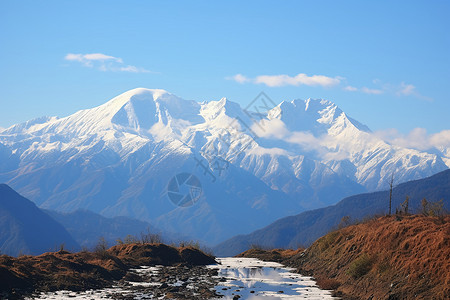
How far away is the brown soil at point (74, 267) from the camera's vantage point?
128 ft

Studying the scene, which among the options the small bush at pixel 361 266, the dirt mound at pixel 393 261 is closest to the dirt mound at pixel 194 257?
the dirt mound at pixel 393 261

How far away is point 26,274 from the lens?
41.2 m

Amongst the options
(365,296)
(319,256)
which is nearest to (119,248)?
(319,256)

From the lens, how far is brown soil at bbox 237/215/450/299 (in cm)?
3441

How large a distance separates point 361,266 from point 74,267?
2549 centimetres

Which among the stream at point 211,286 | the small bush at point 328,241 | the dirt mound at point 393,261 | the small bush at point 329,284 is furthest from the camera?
the small bush at point 328,241

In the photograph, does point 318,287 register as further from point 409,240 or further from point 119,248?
point 119,248

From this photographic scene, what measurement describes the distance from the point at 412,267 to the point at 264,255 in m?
48.9

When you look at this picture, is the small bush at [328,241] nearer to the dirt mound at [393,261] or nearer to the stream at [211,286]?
the dirt mound at [393,261]

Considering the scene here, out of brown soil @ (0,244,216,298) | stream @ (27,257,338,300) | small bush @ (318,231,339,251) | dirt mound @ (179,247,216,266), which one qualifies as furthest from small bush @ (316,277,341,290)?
dirt mound @ (179,247,216,266)

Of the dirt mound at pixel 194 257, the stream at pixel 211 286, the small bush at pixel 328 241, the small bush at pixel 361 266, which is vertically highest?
the small bush at pixel 328 241

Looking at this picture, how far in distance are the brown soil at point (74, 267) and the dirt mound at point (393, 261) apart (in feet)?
66.9

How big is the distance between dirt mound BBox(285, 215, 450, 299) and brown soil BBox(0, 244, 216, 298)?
20.4 metres

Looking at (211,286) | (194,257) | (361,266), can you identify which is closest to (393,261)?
(361,266)
